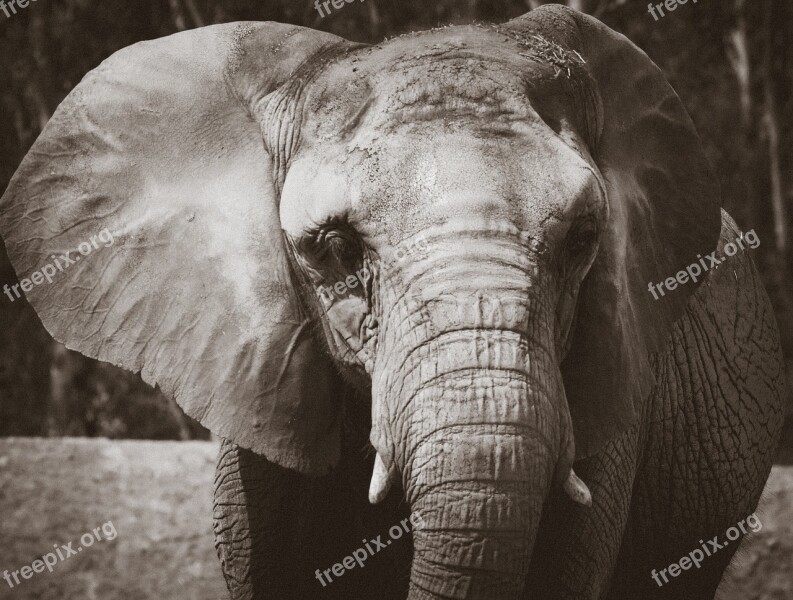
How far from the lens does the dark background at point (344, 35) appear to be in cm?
1173

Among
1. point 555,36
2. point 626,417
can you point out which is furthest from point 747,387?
point 555,36

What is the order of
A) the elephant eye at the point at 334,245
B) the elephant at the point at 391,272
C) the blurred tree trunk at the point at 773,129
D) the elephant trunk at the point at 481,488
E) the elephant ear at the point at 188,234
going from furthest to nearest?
1. the blurred tree trunk at the point at 773,129
2. the elephant ear at the point at 188,234
3. the elephant eye at the point at 334,245
4. the elephant at the point at 391,272
5. the elephant trunk at the point at 481,488

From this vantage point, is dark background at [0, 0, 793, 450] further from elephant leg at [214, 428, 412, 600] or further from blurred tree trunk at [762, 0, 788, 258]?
elephant leg at [214, 428, 412, 600]

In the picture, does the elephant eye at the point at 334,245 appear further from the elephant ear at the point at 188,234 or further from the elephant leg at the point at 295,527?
the elephant leg at the point at 295,527

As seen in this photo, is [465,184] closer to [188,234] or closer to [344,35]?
[188,234]

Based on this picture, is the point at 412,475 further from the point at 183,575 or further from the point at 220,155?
the point at 183,575

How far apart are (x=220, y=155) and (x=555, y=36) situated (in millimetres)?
972

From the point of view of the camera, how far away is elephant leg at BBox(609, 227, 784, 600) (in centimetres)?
498

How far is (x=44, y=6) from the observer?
40.1 feet

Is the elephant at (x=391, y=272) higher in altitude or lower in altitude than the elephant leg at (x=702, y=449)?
higher

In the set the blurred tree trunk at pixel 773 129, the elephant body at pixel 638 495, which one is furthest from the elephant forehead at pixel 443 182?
the blurred tree trunk at pixel 773 129

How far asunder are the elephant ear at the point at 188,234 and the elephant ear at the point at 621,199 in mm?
624

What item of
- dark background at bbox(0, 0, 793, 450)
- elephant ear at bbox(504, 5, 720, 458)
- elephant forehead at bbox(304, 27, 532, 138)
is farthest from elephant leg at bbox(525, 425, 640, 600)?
dark background at bbox(0, 0, 793, 450)

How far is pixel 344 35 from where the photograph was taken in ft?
37.9
